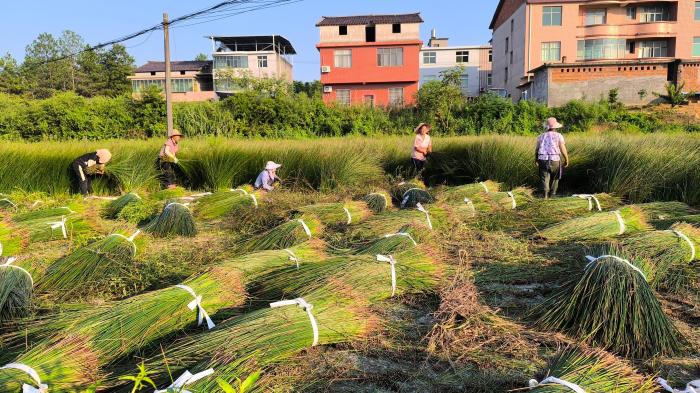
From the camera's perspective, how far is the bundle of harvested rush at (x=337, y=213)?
5.43 metres

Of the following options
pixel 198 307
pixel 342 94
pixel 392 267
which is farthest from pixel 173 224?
pixel 342 94

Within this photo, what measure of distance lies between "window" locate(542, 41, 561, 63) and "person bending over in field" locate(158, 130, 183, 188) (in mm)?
27166

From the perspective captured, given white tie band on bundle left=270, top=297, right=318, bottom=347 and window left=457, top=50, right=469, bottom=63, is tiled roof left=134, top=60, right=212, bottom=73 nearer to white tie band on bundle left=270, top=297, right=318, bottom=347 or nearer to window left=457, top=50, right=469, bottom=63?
window left=457, top=50, right=469, bottom=63

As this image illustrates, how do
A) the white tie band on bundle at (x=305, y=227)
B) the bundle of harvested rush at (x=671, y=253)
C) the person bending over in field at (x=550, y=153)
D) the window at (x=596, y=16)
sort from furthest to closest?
the window at (x=596, y=16), the person bending over in field at (x=550, y=153), the white tie band on bundle at (x=305, y=227), the bundle of harvested rush at (x=671, y=253)

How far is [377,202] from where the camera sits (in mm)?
6246

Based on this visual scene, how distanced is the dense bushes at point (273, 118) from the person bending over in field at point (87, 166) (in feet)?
28.5

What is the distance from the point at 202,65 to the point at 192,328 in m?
45.8

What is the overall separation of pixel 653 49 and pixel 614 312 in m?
35.3

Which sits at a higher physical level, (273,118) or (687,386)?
(273,118)

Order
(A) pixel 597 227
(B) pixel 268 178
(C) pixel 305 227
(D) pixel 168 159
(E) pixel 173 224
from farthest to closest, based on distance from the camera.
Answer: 1. (D) pixel 168 159
2. (B) pixel 268 178
3. (E) pixel 173 224
4. (A) pixel 597 227
5. (C) pixel 305 227

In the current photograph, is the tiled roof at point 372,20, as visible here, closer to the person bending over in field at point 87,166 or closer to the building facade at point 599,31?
the building facade at point 599,31

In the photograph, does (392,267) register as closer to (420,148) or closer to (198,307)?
(198,307)

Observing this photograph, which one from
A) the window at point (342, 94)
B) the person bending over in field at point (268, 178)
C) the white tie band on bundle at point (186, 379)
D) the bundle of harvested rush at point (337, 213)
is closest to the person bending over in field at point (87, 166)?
the person bending over in field at point (268, 178)

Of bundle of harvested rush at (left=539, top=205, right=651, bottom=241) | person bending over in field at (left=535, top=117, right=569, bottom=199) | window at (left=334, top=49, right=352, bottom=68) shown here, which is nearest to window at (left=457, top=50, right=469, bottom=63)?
window at (left=334, top=49, right=352, bottom=68)
